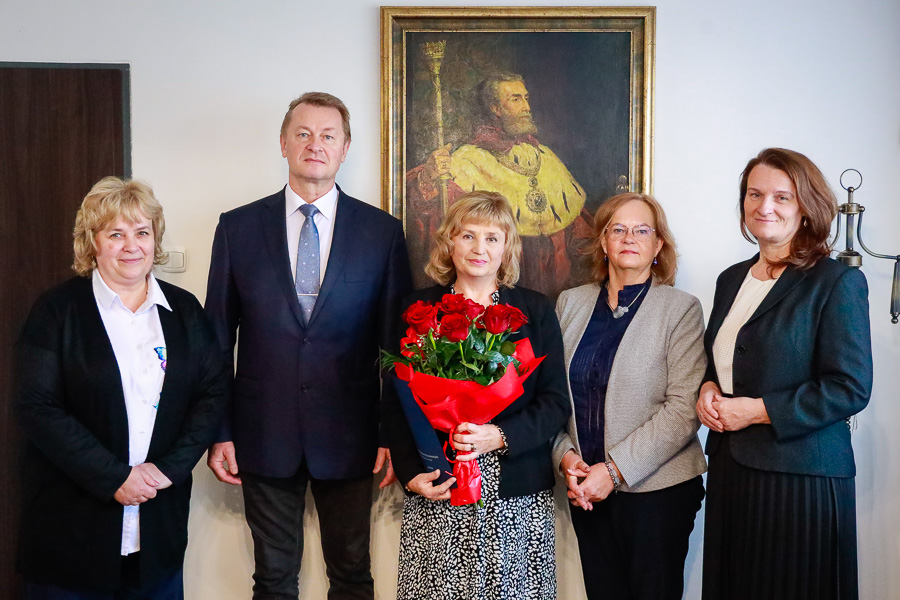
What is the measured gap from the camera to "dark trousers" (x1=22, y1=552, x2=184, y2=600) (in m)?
2.16

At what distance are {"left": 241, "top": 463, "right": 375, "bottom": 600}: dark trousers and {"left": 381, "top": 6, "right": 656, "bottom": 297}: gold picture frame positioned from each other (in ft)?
3.48

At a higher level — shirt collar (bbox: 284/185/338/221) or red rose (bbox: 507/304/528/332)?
shirt collar (bbox: 284/185/338/221)

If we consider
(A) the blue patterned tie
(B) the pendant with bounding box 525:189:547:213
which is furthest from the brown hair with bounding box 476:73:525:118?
(A) the blue patterned tie

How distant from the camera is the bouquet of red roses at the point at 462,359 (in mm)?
1957

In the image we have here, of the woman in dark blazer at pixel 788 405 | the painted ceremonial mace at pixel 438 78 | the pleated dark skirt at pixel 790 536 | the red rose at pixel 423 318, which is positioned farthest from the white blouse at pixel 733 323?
the painted ceremonial mace at pixel 438 78

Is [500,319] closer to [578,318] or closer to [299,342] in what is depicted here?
[578,318]

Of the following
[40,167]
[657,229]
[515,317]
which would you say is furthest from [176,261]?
[657,229]

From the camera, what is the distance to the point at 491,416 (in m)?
2.11

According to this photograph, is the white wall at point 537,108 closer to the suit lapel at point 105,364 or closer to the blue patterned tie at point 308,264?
the blue patterned tie at point 308,264

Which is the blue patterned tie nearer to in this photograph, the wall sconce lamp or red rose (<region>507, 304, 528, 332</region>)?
red rose (<region>507, 304, 528, 332</region>)

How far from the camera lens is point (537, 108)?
2.94m

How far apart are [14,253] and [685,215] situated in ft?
9.01

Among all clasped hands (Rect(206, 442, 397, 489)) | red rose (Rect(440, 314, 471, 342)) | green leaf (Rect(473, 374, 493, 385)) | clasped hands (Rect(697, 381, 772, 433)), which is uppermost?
red rose (Rect(440, 314, 471, 342))

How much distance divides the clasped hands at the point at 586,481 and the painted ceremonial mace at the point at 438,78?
3.92ft
